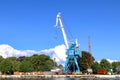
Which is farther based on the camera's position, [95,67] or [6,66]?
[6,66]

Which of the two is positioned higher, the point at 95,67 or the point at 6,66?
the point at 6,66

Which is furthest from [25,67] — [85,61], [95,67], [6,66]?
[95,67]

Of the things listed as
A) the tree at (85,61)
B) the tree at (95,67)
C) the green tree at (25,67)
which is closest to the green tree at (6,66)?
the green tree at (25,67)

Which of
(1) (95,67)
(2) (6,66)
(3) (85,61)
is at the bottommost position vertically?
(1) (95,67)

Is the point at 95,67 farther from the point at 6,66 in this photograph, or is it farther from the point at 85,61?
the point at 6,66

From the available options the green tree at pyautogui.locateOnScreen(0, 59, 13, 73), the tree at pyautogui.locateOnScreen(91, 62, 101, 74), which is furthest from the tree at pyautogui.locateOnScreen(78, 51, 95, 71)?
the green tree at pyautogui.locateOnScreen(0, 59, 13, 73)

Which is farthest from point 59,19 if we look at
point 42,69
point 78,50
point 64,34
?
point 42,69

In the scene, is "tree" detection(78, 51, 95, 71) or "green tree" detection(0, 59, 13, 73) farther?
"green tree" detection(0, 59, 13, 73)

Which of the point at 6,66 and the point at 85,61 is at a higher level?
the point at 85,61

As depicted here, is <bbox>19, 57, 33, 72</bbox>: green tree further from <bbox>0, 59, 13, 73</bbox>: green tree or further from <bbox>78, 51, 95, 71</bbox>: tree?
<bbox>78, 51, 95, 71</bbox>: tree

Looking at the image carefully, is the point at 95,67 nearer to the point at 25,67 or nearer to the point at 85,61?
the point at 85,61

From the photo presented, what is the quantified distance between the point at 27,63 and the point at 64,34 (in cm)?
2690

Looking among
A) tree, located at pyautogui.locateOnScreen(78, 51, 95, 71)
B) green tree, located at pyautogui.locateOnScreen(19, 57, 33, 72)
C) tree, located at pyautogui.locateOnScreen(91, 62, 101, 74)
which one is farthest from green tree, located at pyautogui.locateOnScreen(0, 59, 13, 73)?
tree, located at pyautogui.locateOnScreen(91, 62, 101, 74)

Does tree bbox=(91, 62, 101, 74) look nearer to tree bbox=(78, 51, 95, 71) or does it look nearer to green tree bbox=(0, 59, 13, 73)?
tree bbox=(78, 51, 95, 71)
